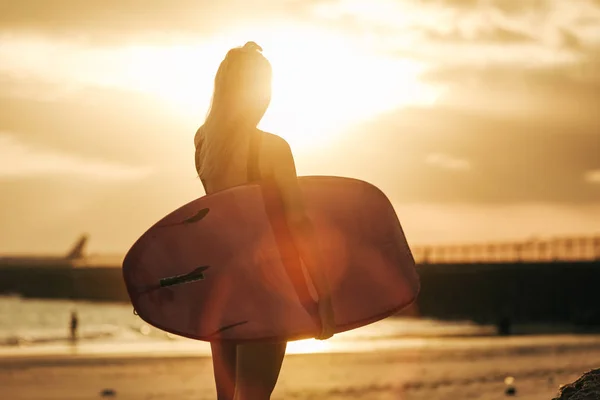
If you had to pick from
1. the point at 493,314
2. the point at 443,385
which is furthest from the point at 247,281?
the point at 493,314

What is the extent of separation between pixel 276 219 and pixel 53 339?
3999 cm

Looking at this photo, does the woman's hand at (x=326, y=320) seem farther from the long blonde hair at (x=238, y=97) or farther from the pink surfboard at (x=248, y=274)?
the long blonde hair at (x=238, y=97)

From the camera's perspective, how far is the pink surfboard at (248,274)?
4121mm

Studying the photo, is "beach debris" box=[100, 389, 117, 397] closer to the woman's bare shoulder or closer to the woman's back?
the woman's back

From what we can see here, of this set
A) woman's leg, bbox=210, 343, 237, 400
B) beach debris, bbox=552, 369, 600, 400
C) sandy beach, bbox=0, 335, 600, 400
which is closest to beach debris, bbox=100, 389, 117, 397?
sandy beach, bbox=0, 335, 600, 400

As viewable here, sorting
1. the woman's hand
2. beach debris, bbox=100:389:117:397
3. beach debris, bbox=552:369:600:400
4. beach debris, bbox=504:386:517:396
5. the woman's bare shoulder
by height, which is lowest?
beach debris, bbox=100:389:117:397

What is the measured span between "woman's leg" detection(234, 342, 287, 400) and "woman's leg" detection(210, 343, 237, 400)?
117 mm

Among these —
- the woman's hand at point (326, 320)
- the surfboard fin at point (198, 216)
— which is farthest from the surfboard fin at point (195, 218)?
the woman's hand at point (326, 320)

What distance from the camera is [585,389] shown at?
5.48m

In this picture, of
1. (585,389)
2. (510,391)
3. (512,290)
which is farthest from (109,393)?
(512,290)

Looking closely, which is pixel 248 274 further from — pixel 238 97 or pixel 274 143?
pixel 238 97

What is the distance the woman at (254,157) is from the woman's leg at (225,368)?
4 centimetres

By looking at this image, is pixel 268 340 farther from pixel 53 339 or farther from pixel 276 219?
pixel 53 339

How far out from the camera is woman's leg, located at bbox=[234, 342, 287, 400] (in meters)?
3.94
